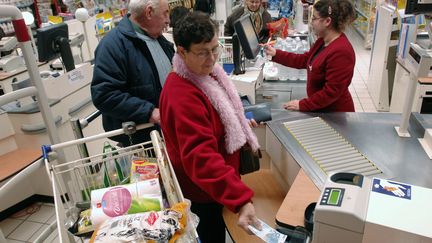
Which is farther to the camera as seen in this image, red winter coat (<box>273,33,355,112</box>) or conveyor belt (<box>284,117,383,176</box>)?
red winter coat (<box>273,33,355,112</box>)

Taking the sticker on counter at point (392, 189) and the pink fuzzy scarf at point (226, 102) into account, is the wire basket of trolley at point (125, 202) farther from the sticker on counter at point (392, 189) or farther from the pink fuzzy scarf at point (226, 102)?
the sticker on counter at point (392, 189)

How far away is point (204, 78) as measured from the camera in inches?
51.2

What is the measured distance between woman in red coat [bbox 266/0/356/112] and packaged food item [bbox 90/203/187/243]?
1.28 m

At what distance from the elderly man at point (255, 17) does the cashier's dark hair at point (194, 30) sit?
2.73 metres

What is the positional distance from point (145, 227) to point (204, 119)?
429mm

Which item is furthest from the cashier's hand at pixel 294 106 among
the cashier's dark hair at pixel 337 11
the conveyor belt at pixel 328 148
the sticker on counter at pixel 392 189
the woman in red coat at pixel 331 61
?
the sticker on counter at pixel 392 189

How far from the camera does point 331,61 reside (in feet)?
6.51

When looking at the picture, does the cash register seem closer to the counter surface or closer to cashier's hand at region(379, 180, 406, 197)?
cashier's hand at region(379, 180, 406, 197)

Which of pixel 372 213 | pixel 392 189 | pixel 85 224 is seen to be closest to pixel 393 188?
pixel 392 189

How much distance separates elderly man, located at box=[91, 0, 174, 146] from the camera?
1.84 metres

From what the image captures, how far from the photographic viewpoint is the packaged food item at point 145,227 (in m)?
1.01

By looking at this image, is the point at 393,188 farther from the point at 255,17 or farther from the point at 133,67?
the point at 255,17

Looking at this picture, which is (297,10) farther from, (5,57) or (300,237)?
(300,237)

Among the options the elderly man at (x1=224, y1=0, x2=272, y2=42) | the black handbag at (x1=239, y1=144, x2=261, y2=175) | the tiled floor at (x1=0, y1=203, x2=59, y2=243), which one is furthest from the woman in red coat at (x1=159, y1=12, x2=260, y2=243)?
the elderly man at (x1=224, y1=0, x2=272, y2=42)
